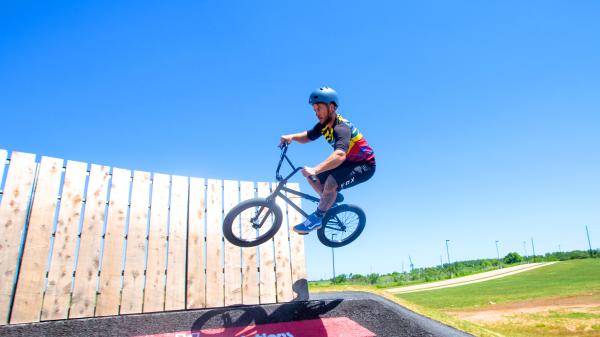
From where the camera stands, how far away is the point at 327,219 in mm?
6477

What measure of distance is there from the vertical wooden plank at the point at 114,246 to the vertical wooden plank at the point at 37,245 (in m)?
0.81

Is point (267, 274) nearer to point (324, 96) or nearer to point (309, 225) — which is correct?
point (309, 225)

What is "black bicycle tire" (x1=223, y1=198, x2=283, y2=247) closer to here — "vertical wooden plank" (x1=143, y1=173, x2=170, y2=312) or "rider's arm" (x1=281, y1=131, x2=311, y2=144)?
"rider's arm" (x1=281, y1=131, x2=311, y2=144)

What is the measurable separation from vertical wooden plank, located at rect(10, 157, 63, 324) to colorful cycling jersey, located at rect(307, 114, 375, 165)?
4443 mm

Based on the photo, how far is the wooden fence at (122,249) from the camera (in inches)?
208

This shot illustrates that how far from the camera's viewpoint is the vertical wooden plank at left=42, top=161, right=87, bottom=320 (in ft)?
17.4

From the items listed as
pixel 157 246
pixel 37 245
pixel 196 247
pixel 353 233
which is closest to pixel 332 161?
pixel 353 233

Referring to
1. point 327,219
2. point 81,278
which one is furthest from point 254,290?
point 81,278

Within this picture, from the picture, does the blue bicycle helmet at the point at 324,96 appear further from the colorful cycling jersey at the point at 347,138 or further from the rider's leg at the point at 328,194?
the rider's leg at the point at 328,194

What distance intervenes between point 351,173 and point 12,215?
536cm

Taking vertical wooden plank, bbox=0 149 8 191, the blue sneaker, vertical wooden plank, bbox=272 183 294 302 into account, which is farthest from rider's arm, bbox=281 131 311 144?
vertical wooden plank, bbox=0 149 8 191

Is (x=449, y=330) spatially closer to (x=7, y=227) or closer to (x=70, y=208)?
(x=70, y=208)

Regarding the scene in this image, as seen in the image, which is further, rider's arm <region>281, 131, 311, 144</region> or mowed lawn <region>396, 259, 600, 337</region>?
mowed lawn <region>396, 259, 600, 337</region>

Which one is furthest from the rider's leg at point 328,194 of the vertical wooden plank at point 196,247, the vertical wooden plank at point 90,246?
the vertical wooden plank at point 90,246
